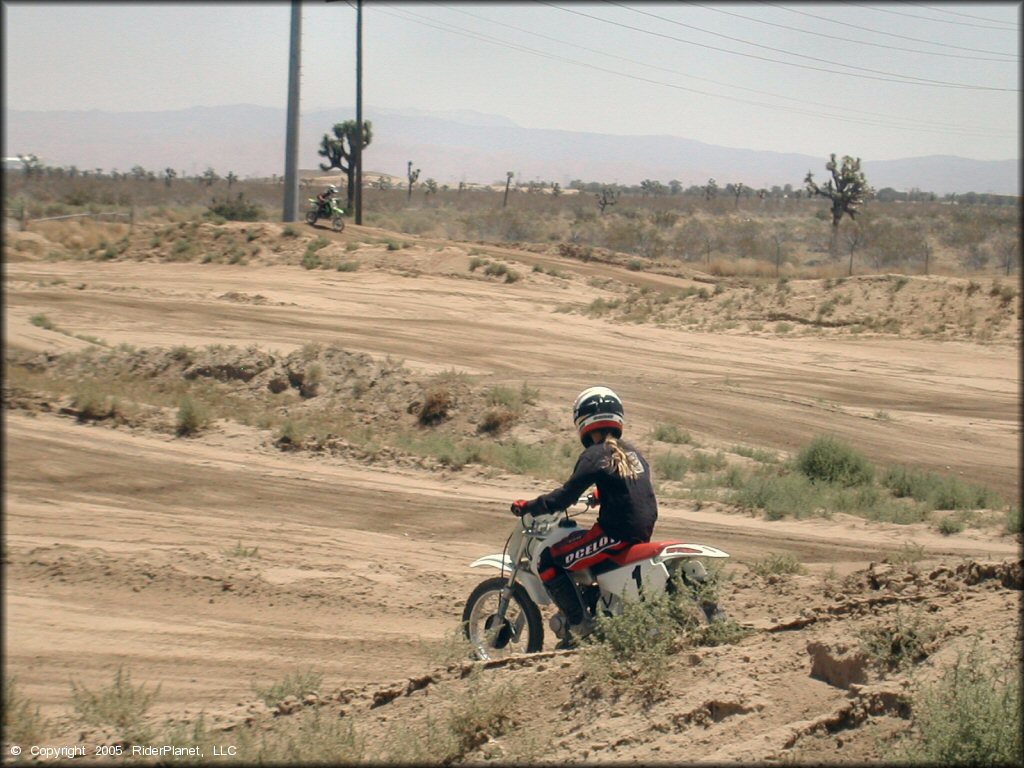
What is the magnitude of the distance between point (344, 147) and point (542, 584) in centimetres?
5072

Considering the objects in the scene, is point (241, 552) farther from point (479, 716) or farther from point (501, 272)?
point (501, 272)

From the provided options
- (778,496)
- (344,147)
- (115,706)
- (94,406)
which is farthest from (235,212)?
(115,706)

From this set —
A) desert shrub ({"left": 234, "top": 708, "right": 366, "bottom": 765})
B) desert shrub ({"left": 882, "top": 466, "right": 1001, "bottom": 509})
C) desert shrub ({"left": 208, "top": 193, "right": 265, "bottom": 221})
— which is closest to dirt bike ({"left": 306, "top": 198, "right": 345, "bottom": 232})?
desert shrub ({"left": 208, "top": 193, "right": 265, "bottom": 221})

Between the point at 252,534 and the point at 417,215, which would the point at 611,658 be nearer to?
the point at 252,534

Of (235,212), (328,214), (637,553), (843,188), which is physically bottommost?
(637,553)

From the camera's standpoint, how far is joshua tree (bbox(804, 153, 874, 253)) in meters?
49.6

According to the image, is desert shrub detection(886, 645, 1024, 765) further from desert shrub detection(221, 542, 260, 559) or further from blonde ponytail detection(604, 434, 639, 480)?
desert shrub detection(221, 542, 260, 559)

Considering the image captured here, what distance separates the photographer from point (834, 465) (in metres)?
14.9

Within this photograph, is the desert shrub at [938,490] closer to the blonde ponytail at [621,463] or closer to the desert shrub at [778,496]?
the desert shrub at [778,496]

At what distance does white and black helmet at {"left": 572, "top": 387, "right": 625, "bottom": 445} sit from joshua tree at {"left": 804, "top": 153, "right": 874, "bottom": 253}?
4544 centimetres

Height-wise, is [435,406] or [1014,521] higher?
[435,406]

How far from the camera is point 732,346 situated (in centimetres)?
2580

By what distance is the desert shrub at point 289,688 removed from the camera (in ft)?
22.7

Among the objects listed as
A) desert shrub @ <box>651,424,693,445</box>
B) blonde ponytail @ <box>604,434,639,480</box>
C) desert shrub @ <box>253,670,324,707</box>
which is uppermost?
blonde ponytail @ <box>604,434,639,480</box>
